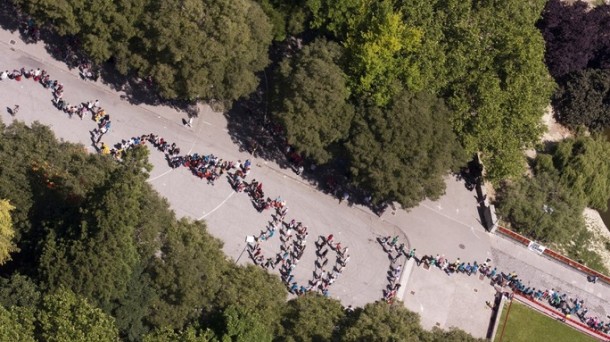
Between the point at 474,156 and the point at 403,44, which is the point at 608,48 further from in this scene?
the point at 403,44

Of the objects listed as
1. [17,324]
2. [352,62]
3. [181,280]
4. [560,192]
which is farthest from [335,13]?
[17,324]

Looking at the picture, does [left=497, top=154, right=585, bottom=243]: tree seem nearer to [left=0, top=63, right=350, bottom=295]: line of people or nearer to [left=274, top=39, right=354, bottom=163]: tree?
[left=0, top=63, right=350, bottom=295]: line of people

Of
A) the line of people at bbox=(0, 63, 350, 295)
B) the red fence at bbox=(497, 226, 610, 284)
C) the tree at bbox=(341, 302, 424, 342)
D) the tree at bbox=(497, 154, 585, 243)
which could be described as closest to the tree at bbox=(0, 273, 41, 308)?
the line of people at bbox=(0, 63, 350, 295)

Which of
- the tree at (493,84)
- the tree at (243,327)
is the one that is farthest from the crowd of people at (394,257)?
the tree at (243,327)

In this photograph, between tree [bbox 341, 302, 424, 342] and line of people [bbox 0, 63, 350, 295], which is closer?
tree [bbox 341, 302, 424, 342]

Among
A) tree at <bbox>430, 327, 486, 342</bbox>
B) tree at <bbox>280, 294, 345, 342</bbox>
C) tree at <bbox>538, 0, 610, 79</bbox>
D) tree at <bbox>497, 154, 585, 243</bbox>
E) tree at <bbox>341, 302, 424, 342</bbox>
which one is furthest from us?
tree at <bbox>538, 0, 610, 79</bbox>

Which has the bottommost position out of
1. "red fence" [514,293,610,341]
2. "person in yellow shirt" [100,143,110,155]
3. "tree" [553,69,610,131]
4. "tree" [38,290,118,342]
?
"tree" [38,290,118,342]

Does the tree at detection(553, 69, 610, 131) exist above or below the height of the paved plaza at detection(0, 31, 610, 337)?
above

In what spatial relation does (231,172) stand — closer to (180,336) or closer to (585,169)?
(180,336)
